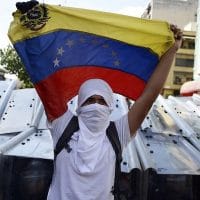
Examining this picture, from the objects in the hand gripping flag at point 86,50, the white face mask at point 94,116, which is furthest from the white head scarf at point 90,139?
the hand gripping flag at point 86,50

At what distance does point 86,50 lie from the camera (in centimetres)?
374

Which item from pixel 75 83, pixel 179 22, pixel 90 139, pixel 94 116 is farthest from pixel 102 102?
pixel 179 22

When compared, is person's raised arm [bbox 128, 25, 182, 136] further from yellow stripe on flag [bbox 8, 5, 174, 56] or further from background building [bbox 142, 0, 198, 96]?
background building [bbox 142, 0, 198, 96]

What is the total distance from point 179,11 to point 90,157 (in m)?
56.4

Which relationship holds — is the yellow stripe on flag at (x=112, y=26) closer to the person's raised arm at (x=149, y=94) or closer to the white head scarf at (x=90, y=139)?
the person's raised arm at (x=149, y=94)

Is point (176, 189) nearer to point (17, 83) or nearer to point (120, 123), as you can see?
point (120, 123)

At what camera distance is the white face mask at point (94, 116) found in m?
2.74

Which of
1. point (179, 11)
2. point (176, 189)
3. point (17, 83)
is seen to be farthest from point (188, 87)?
point (179, 11)

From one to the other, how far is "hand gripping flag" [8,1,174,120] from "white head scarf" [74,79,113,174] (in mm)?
663

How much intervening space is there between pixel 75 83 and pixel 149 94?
0.87 metres

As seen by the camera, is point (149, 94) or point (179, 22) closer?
point (149, 94)

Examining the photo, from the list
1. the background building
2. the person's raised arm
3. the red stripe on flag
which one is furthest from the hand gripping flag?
the background building

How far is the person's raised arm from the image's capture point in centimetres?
290

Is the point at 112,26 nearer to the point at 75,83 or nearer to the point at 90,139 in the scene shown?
the point at 75,83
